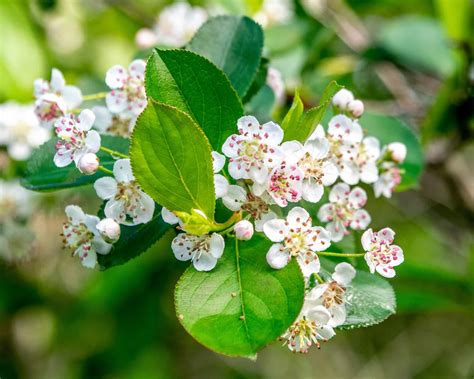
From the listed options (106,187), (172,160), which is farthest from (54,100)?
(172,160)

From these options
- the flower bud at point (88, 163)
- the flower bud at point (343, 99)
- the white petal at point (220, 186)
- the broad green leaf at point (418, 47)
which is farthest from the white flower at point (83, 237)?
the broad green leaf at point (418, 47)

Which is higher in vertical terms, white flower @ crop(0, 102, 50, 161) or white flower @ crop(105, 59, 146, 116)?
white flower @ crop(105, 59, 146, 116)

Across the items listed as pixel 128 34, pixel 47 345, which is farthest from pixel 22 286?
pixel 128 34

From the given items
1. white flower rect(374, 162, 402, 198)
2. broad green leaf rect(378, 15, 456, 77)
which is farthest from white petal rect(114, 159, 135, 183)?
broad green leaf rect(378, 15, 456, 77)

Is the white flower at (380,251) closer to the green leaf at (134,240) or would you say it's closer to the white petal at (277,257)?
the white petal at (277,257)

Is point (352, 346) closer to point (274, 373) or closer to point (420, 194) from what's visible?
point (274, 373)

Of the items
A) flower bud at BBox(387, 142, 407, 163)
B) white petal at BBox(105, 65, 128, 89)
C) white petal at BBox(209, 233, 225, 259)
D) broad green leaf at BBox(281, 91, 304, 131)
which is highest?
broad green leaf at BBox(281, 91, 304, 131)

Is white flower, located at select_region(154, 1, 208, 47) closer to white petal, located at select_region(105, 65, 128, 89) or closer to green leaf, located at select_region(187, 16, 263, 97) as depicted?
green leaf, located at select_region(187, 16, 263, 97)
